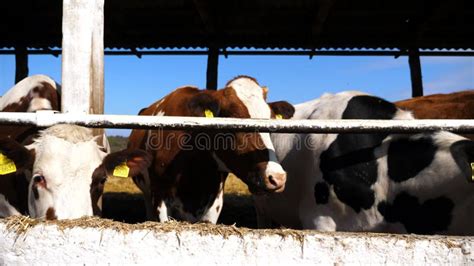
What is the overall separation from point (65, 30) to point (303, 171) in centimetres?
236

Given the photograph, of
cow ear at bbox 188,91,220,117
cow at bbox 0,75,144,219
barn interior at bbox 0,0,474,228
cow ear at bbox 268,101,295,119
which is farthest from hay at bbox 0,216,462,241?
barn interior at bbox 0,0,474,228

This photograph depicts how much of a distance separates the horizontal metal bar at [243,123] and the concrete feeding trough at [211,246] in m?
0.57

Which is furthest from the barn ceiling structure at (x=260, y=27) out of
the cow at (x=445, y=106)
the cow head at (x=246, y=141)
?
the cow head at (x=246, y=141)

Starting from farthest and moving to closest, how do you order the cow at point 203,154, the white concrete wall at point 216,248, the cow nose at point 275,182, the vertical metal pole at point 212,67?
the vertical metal pole at point 212,67, the cow at point 203,154, the cow nose at point 275,182, the white concrete wall at point 216,248

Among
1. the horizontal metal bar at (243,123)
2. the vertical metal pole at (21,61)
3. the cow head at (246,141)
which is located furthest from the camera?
the vertical metal pole at (21,61)

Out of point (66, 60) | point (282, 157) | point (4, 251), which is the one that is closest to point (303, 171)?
point (282, 157)

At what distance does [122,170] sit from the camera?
3475mm

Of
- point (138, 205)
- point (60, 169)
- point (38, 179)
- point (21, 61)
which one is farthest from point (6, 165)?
point (21, 61)

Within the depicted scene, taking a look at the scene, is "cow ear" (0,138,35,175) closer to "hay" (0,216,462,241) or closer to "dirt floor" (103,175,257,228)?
"hay" (0,216,462,241)

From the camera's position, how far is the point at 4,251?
7.57ft

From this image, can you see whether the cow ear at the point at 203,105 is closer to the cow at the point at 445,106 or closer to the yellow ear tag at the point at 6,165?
the yellow ear tag at the point at 6,165

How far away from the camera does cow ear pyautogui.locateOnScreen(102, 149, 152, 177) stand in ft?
11.1

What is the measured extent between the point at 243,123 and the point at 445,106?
11.4ft

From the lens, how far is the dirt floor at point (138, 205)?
6770 mm
